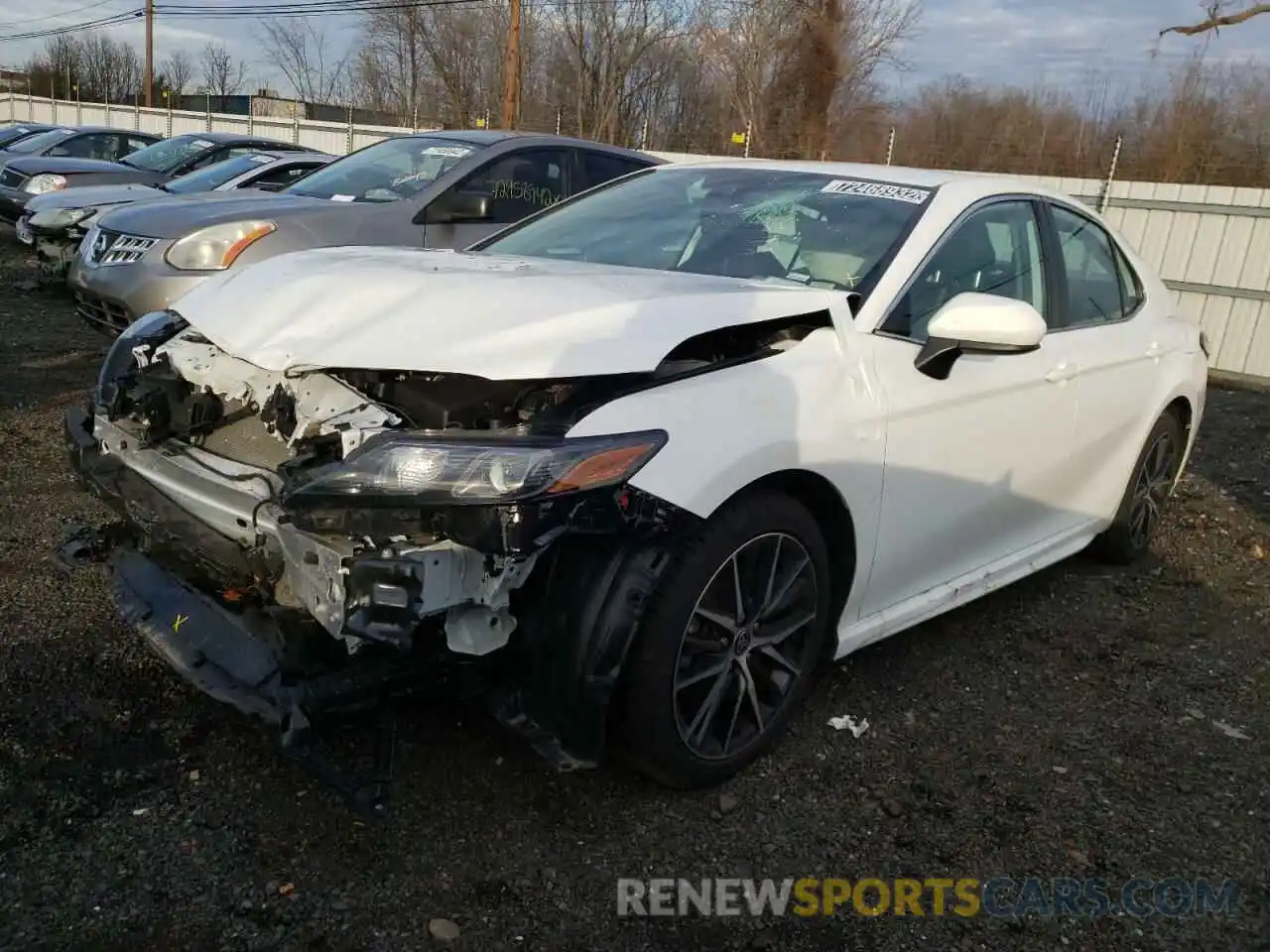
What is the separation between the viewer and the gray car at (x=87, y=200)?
28.5ft

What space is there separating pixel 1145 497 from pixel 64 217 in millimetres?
8614

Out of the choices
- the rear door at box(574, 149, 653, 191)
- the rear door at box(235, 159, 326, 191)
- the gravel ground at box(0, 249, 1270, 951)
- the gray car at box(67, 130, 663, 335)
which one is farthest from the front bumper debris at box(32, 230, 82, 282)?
the gravel ground at box(0, 249, 1270, 951)

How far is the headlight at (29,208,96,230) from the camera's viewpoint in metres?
8.67

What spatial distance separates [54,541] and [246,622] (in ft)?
6.67

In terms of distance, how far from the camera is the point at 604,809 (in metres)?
2.60

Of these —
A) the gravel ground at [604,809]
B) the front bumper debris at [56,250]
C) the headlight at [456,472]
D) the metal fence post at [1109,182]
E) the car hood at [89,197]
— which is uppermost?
the metal fence post at [1109,182]

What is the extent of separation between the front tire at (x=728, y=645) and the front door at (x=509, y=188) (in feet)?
13.5

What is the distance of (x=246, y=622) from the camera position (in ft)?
7.84

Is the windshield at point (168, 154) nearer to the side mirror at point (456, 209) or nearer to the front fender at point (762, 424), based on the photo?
the side mirror at point (456, 209)

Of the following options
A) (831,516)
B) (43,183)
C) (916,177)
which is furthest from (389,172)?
(43,183)

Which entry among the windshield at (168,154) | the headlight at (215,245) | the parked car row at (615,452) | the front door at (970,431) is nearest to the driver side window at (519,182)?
the headlight at (215,245)

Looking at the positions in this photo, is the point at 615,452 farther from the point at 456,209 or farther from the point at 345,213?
the point at 345,213

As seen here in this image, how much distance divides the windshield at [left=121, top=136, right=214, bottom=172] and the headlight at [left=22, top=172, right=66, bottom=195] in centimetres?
90

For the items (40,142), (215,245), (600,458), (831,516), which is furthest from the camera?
(40,142)
